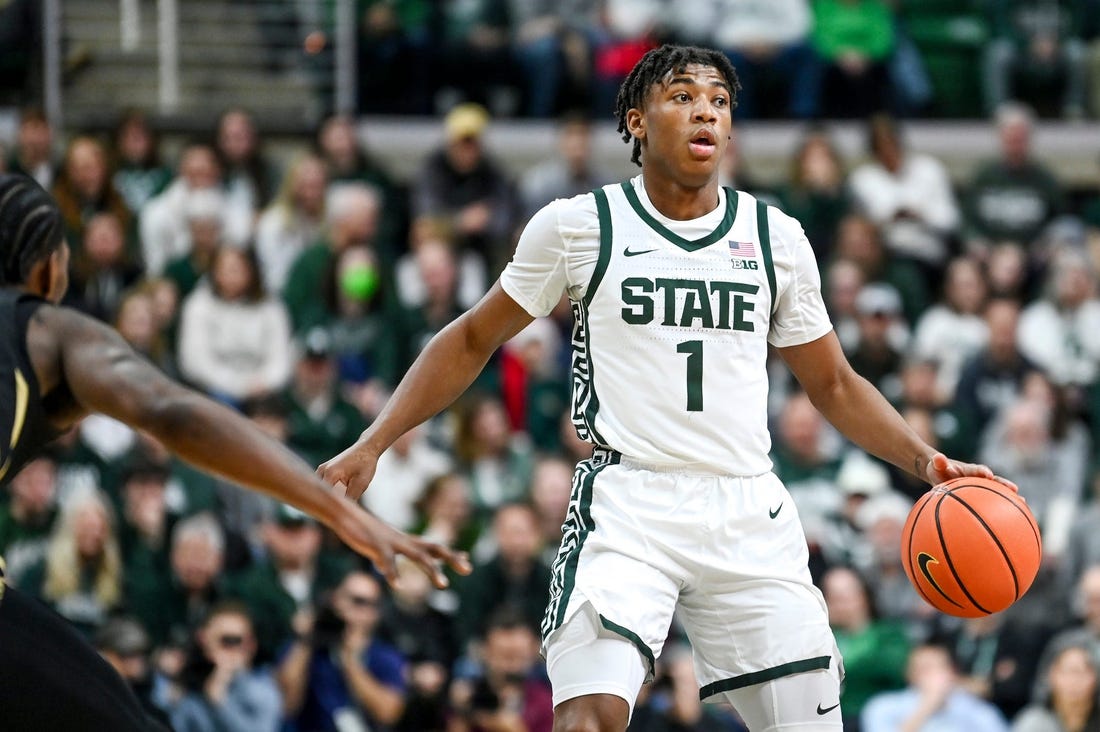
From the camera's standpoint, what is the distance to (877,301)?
12.7 meters

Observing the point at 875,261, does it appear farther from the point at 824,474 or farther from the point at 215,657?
the point at 215,657

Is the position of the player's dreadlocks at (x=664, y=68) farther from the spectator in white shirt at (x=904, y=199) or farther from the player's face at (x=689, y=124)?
the spectator in white shirt at (x=904, y=199)

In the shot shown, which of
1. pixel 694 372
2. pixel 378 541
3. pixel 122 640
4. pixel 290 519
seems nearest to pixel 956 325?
pixel 290 519

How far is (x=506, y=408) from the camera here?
1245cm

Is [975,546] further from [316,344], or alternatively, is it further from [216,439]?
[316,344]

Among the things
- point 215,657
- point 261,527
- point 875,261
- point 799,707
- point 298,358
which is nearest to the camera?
point 799,707

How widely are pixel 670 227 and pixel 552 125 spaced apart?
971cm

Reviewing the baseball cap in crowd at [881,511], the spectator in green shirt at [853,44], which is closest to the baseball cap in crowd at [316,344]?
the baseball cap in crowd at [881,511]

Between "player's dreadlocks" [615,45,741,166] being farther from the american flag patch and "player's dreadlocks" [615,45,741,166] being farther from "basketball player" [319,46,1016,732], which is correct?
the american flag patch

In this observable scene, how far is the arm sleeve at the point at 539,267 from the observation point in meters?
5.96

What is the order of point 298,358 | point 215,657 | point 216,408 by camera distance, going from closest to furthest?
point 216,408 → point 215,657 → point 298,358

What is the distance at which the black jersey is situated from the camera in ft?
15.1

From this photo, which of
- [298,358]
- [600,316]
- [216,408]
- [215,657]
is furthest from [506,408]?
[216,408]

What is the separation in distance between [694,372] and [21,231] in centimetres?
217
